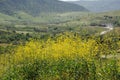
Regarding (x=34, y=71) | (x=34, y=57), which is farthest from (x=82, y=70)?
(x=34, y=57)

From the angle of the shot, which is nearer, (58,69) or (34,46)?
(58,69)

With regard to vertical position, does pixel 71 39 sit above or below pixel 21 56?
above

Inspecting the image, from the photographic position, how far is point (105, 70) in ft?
164

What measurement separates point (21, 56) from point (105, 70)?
42.9 metres

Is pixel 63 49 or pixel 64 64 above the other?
pixel 64 64

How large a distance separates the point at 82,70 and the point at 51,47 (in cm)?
2963

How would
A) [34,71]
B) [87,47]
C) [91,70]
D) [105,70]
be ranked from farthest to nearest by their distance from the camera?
[87,47] → [34,71] → [91,70] → [105,70]

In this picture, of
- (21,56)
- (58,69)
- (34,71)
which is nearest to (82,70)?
(58,69)

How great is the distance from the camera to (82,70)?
2199 inches

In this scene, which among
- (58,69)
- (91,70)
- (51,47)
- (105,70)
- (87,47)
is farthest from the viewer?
(51,47)

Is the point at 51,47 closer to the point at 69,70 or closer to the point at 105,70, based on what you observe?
the point at 69,70

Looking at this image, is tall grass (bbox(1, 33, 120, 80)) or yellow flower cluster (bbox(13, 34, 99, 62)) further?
yellow flower cluster (bbox(13, 34, 99, 62))

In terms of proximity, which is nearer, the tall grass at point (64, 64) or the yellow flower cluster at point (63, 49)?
the tall grass at point (64, 64)

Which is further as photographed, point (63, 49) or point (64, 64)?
point (63, 49)
